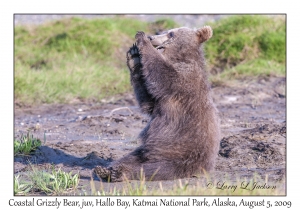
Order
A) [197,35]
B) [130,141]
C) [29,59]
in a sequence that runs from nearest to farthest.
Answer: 1. [197,35]
2. [130,141]
3. [29,59]

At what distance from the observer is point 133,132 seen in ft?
30.0

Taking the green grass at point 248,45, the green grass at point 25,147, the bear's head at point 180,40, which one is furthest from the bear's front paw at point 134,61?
the green grass at point 248,45

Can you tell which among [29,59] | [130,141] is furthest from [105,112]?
[29,59]

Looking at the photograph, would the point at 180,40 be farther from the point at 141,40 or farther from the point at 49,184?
the point at 49,184

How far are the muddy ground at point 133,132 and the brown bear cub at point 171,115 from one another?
0.59ft

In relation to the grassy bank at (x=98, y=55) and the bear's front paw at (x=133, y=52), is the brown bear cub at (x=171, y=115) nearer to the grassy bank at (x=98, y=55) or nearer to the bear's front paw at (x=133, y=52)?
the bear's front paw at (x=133, y=52)

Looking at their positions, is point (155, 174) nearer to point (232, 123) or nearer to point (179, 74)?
point (179, 74)

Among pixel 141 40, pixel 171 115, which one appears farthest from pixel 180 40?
pixel 171 115

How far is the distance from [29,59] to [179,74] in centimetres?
747

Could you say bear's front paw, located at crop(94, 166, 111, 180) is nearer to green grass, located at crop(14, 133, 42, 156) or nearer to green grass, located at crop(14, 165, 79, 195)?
green grass, located at crop(14, 165, 79, 195)

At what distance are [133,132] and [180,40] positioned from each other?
2509 millimetres

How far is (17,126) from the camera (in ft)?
32.2
